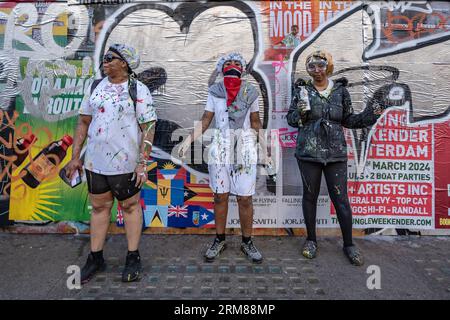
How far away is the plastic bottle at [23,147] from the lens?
4.10m

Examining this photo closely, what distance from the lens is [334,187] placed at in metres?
3.48

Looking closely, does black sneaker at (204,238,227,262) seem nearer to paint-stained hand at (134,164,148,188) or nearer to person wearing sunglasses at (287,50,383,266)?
person wearing sunglasses at (287,50,383,266)

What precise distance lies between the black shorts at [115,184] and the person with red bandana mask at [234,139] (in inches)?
25.1

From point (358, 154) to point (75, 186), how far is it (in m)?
3.14

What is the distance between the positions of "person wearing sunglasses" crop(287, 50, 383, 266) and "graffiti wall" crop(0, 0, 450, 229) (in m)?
0.51

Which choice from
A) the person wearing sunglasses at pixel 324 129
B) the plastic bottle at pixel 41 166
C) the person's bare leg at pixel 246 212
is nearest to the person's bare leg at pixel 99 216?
the person's bare leg at pixel 246 212

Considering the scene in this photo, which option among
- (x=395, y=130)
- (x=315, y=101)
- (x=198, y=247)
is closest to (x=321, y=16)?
(x=315, y=101)

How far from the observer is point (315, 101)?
3422mm

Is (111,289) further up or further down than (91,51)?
further down

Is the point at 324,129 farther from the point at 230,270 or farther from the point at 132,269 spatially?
the point at 132,269

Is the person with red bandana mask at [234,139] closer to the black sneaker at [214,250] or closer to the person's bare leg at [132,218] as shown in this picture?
the black sneaker at [214,250]

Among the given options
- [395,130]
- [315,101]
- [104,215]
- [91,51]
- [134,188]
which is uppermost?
[91,51]

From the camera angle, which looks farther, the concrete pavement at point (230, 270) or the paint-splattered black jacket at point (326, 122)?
the paint-splattered black jacket at point (326, 122)

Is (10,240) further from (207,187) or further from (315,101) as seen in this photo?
(315,101)
